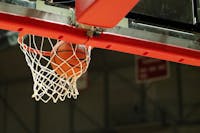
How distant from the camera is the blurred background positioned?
8.67 metres

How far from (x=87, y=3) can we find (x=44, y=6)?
1.55ft

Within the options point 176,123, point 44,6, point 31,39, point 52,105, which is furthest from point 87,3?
point 52,105

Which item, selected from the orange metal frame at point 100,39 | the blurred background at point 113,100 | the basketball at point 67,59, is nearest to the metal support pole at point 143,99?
the blurred background at point 113,100

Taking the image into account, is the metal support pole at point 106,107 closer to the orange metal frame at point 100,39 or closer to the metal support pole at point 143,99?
the metal support pole at point 143,99

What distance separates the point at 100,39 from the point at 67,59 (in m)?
0.38

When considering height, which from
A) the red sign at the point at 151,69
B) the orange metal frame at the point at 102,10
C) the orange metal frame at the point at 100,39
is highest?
the orange metal frame at the point at 102,10

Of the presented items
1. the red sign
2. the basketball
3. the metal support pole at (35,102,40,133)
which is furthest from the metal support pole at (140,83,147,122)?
the basketball

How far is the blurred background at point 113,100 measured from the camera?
867cm

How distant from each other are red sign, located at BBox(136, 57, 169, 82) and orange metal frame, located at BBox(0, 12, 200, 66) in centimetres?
576

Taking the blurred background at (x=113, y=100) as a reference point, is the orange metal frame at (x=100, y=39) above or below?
above

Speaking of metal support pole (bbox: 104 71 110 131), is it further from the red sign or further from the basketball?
the basketball

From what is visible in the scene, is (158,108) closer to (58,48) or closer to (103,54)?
(103,54)

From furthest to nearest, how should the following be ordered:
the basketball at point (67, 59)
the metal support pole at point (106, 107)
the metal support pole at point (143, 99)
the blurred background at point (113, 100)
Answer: the metal support pole at point (106, 107) < the metal support pole at point (143, 99) < the blurred background at point (113, 100) < the basketball at point (67, 59)

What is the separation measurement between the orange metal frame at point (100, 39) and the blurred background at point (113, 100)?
5715mm
